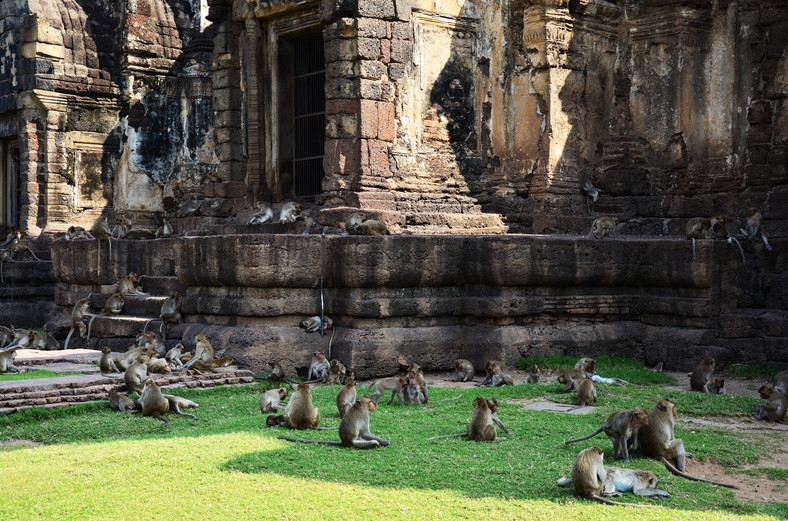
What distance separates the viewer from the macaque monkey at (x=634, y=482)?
20.0ft

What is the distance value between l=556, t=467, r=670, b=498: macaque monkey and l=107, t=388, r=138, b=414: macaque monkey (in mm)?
4536

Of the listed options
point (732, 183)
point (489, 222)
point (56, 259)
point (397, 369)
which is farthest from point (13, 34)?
point (732, 183)

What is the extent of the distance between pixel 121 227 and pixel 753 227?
10.7 meters

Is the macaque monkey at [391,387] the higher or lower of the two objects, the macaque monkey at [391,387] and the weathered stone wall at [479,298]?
the lower

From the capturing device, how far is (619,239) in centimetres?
1272

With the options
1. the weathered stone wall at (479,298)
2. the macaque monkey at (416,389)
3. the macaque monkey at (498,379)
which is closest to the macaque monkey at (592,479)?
the macaque monkey at (416,389)

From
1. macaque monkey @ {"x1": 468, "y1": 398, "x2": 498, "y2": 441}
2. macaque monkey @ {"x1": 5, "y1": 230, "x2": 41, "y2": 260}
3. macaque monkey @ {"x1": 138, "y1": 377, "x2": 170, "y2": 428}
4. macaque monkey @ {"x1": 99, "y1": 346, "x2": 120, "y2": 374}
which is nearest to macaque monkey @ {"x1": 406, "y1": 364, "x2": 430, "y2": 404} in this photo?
macaque monkey @ {"x1": 468, "y1": 398, "x2": 498, "y2": 441}

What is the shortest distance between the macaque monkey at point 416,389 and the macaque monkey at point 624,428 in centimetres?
278

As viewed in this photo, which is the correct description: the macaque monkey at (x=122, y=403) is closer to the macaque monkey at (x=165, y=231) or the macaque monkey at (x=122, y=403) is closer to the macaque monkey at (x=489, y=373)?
the macaque monkey at (x=489, y=373)

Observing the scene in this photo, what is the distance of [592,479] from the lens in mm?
5938

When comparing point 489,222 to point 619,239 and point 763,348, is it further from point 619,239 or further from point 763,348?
point 763,348

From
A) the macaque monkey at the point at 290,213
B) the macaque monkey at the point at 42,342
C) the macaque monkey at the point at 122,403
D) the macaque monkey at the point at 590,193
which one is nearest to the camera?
the macaque monkey at the point at 122,403

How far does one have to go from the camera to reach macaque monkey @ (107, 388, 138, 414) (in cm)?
894

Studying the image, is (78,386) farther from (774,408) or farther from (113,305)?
(774,408)
